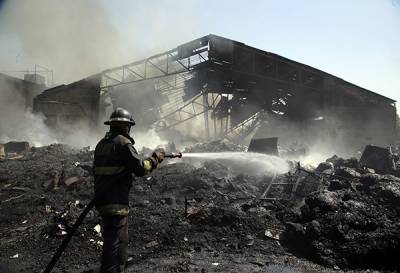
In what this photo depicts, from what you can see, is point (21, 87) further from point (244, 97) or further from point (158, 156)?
point (158, 156)

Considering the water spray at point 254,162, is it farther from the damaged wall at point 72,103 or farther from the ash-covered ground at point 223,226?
the damaged wall at point 72,103

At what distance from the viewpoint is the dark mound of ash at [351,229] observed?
4.86 m

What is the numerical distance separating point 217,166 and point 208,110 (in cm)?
978

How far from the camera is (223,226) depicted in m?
5.99

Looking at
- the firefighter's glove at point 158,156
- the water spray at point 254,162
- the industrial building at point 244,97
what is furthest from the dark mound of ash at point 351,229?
the industrial building at point 244,97

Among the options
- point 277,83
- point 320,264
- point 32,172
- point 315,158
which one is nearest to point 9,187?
point 32,172

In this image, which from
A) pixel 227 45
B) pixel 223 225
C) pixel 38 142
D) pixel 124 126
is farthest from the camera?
pixel 38 142

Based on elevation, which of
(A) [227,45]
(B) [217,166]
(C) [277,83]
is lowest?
(B) [217,166]

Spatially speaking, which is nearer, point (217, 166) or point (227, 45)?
point (217, 166)

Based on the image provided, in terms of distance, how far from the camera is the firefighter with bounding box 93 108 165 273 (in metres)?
3.66

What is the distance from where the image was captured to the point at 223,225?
6020 mm

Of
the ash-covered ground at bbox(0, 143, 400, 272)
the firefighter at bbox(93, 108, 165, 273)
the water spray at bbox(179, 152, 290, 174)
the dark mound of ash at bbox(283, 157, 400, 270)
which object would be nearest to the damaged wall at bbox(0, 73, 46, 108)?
the water spray at bbox(179, 152, 290, 174)

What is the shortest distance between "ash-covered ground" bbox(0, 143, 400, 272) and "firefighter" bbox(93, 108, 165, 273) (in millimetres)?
1258

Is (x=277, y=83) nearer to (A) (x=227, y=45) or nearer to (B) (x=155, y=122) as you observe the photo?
(A) (x=227, y=45)
